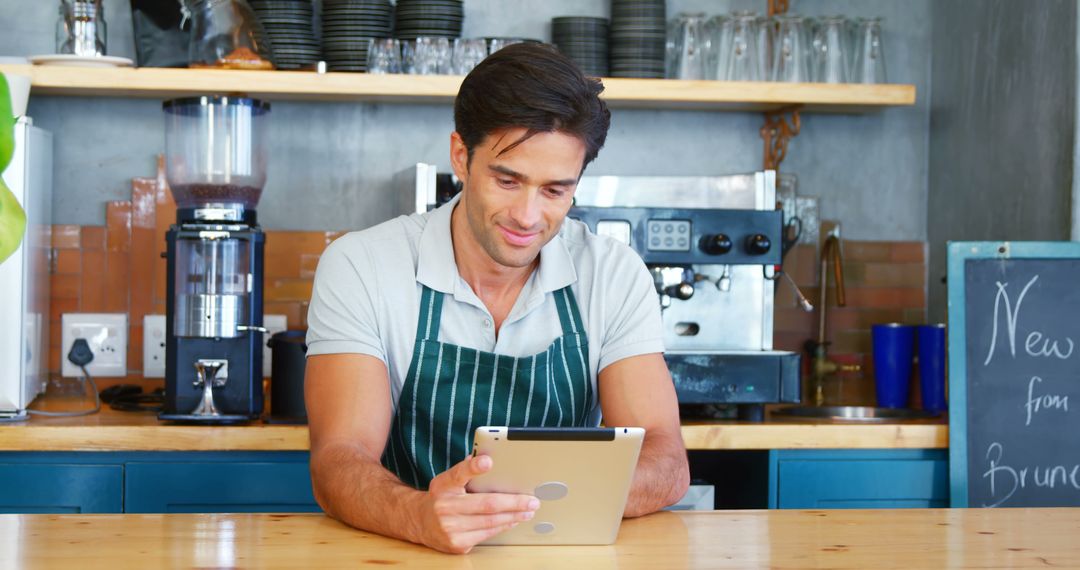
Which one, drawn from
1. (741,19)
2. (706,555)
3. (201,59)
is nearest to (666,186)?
(741,19)

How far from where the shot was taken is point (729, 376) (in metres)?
2.67

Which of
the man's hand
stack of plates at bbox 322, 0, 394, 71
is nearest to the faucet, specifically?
stack of plates at bbox 322, 0, 394, 71

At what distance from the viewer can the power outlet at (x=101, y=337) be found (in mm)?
3039

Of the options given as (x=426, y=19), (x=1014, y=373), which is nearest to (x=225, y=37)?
(x=426, y=19)

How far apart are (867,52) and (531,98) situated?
1.58 meters

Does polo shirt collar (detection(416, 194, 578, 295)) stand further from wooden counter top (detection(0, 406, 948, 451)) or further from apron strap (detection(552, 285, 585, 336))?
wooden counter top (detection(0, 406, 948, 451))

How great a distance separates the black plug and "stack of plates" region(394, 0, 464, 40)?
3.36ft

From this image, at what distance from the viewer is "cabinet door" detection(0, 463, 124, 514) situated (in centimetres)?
248

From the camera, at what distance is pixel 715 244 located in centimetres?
269

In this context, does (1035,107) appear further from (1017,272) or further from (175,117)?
(175,117)

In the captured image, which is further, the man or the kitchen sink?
the kitchen sink

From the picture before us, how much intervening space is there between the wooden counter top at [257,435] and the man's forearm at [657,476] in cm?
78

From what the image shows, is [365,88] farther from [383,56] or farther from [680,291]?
[680,291]

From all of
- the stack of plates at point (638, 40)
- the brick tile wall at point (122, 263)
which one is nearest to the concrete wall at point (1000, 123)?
the stack of plates at point (638, 40)
